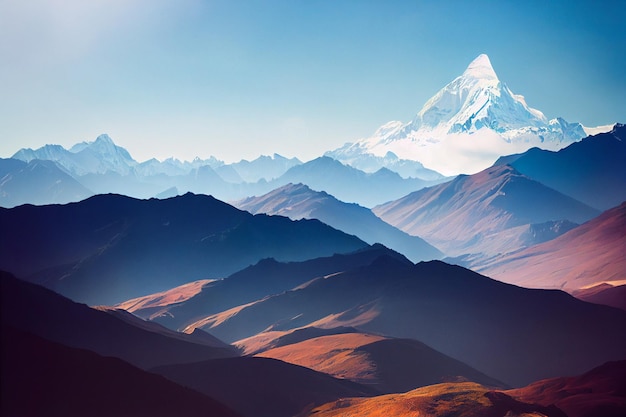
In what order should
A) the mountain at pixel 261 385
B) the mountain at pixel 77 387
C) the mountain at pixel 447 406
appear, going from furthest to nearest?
the mountain at pixel 261 385, the mountain at pixel 447 406, the mountain at pixel 77 387

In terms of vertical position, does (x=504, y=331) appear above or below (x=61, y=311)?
below

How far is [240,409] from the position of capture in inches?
4109

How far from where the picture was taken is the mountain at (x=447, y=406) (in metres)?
84.9

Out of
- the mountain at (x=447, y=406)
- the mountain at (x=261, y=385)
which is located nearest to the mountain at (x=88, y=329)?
the mountain at (x=261, y=385)

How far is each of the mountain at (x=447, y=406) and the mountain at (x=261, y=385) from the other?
8.26 meters

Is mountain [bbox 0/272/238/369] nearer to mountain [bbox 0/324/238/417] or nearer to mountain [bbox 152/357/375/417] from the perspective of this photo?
mountain [bbox 152/357/375/417]

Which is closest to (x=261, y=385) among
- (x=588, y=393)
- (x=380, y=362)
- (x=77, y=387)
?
(x=380, y=362)

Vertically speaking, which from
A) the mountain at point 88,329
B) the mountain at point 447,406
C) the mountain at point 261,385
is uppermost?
the mountain at point 88,329

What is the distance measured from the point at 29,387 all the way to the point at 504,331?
152m

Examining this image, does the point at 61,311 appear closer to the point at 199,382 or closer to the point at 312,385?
the point at 199,382

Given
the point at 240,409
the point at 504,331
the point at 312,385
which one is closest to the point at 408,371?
the point at 312,385

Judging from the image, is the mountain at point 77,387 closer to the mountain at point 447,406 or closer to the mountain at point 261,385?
the mountain at point 447,406

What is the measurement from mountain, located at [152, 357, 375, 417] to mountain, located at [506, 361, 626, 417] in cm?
2855

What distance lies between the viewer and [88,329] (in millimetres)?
133250
